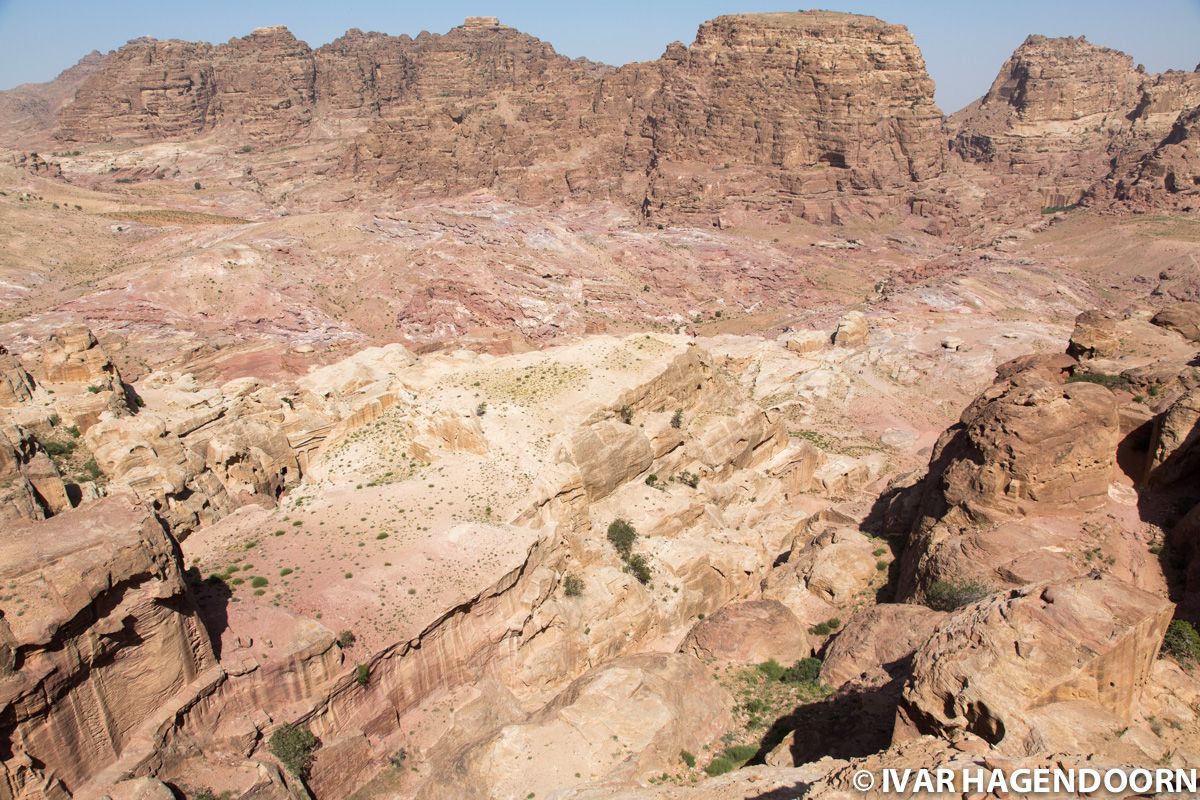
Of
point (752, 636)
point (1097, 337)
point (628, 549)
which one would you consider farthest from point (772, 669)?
point (1097, 337)

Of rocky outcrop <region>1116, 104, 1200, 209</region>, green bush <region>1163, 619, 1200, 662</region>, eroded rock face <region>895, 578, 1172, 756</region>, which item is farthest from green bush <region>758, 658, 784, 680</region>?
rocky outcrop <region>1116, 104, 1200, 209</region>

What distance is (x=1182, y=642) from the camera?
16.2 metres

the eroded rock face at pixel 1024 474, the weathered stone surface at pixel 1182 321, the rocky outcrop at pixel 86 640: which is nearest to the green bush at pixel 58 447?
the rocky outcrop at pixel 86 640

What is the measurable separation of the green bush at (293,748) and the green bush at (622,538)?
449 inches

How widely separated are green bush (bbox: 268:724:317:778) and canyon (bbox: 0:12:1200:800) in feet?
0.28

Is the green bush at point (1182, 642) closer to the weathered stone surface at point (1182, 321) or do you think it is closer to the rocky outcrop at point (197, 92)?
the weathered stone surface at point (1182, 321)

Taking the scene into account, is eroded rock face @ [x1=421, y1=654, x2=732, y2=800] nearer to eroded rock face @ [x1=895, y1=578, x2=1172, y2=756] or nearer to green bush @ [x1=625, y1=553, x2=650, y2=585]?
green bush @ [x1=625, y1=553, x2=650, y2=585]

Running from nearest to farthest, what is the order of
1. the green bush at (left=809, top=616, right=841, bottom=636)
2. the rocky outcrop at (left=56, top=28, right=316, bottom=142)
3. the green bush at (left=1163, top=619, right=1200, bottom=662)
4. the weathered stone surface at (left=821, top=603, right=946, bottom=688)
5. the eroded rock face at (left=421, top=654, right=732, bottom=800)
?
the green bush at (left=1163, top=619, right=1200, bottom=662) → the eroded rock face at (left=421, top=654, right=732, bottom=800) → the weathered stone surface at (left=821, top=603, right=946, bottom=688) → the green bush at (left=809, top=616, right=841, bottom=636) → the rocky outcrop at (left=56, top=28, right=316, bottom=142)

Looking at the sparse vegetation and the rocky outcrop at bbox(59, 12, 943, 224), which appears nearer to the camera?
the sparse vegetation

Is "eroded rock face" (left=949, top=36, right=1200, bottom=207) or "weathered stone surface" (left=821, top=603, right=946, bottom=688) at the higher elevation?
"eroded rock face" (left=949, top=36, right=1200, bottom=207)

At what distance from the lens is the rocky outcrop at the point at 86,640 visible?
45.0ft

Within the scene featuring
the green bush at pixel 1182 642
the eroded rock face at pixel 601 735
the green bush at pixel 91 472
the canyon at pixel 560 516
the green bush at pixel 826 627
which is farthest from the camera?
the green bush at pixel 826 627

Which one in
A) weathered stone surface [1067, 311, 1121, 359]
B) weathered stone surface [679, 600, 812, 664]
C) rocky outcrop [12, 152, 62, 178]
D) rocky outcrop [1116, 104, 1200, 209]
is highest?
rocky outcrop [12, 152, 62, 178]

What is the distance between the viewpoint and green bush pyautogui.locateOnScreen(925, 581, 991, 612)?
20.0 meters
